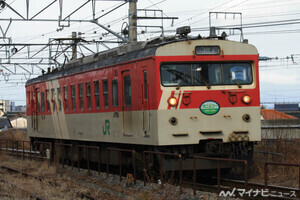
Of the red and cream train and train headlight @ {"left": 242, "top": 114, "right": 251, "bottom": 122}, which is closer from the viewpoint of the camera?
the red and cream train

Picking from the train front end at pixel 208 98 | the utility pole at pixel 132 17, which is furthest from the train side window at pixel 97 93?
the utility pole at pixel 132 17

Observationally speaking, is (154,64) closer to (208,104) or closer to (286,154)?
(208,104)

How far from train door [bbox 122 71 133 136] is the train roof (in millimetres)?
478

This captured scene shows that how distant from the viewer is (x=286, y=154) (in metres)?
16.6

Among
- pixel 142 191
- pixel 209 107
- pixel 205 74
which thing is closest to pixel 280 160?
pixel 209 107

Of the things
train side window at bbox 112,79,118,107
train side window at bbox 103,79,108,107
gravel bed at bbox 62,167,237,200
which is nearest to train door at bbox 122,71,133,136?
train side window at bbox 112,79,118,107

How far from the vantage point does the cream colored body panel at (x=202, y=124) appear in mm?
12602

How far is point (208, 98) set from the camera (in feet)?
42.2

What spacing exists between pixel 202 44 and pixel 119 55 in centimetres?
315

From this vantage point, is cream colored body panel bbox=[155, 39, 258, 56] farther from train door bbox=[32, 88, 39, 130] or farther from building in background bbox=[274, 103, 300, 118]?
train door bbox=[32, 88, 39, 130]

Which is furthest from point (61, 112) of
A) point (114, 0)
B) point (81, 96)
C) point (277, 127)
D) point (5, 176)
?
point (277, 127)

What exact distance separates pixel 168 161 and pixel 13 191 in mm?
4019

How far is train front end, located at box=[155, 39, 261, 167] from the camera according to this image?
12680 mm

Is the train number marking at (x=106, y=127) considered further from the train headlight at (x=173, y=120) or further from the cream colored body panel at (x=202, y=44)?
the cream colored body panel at (x=202, y=44)
